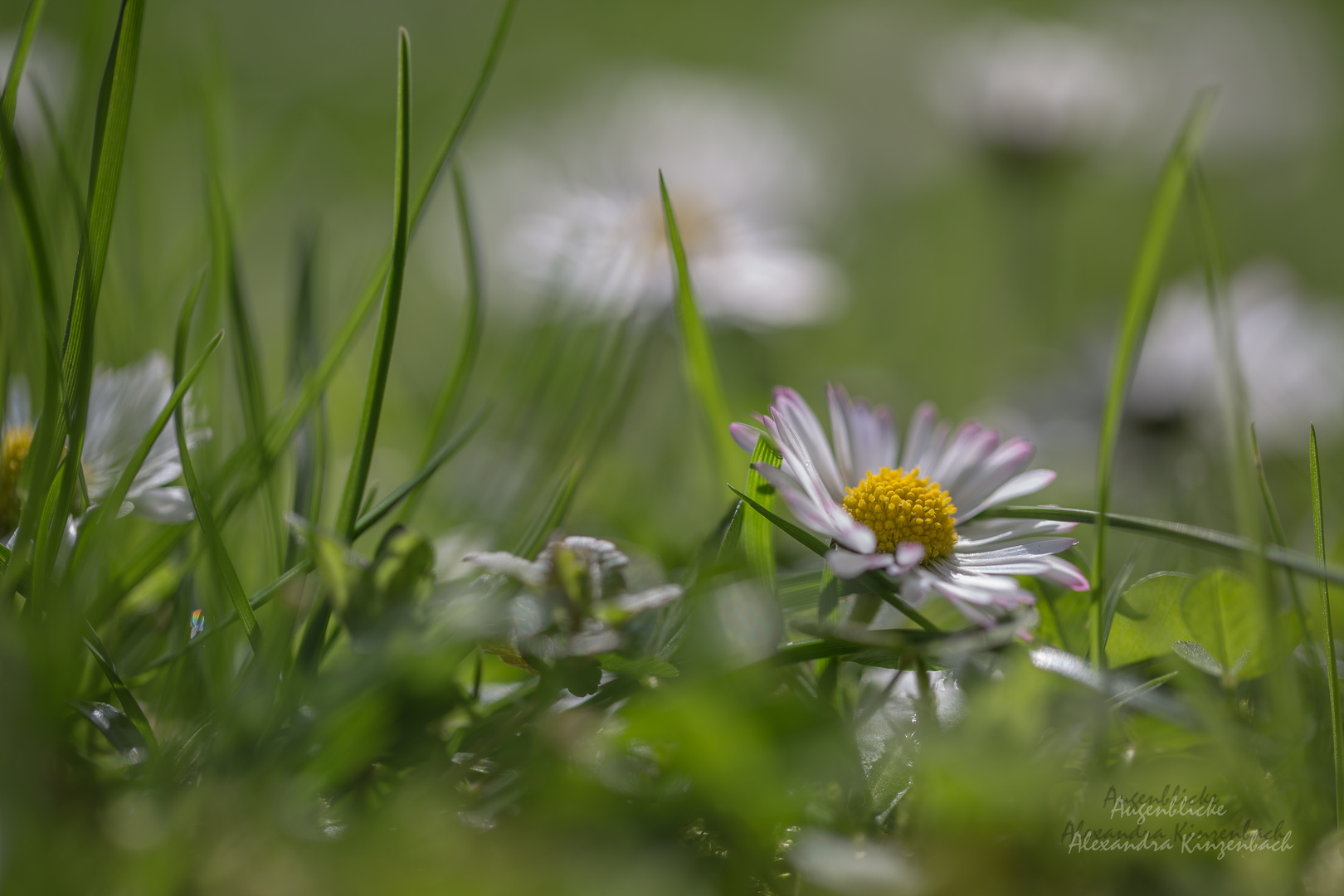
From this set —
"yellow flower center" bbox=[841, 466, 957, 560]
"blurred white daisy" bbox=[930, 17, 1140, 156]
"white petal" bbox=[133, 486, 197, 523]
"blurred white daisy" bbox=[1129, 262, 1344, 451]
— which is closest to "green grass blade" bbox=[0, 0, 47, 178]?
"white petal" bbox=[133, 486, 197, 523]

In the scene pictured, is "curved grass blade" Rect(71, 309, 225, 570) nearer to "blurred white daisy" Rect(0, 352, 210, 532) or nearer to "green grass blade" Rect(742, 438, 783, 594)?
"blurred white daisy" Rect(0, 352, 210, 532)

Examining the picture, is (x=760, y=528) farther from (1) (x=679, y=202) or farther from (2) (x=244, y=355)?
(1) (x=679, y=202)

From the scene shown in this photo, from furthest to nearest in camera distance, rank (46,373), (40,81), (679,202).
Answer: (679,202) → (40,81) → (46,373)

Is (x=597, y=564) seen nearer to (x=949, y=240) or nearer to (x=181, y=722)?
(x=181, y=722)

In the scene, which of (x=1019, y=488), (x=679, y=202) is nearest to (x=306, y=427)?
(x=1019, y=488)

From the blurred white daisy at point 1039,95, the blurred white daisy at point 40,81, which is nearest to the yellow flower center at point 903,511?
the blurred white daisy at point 40,81
